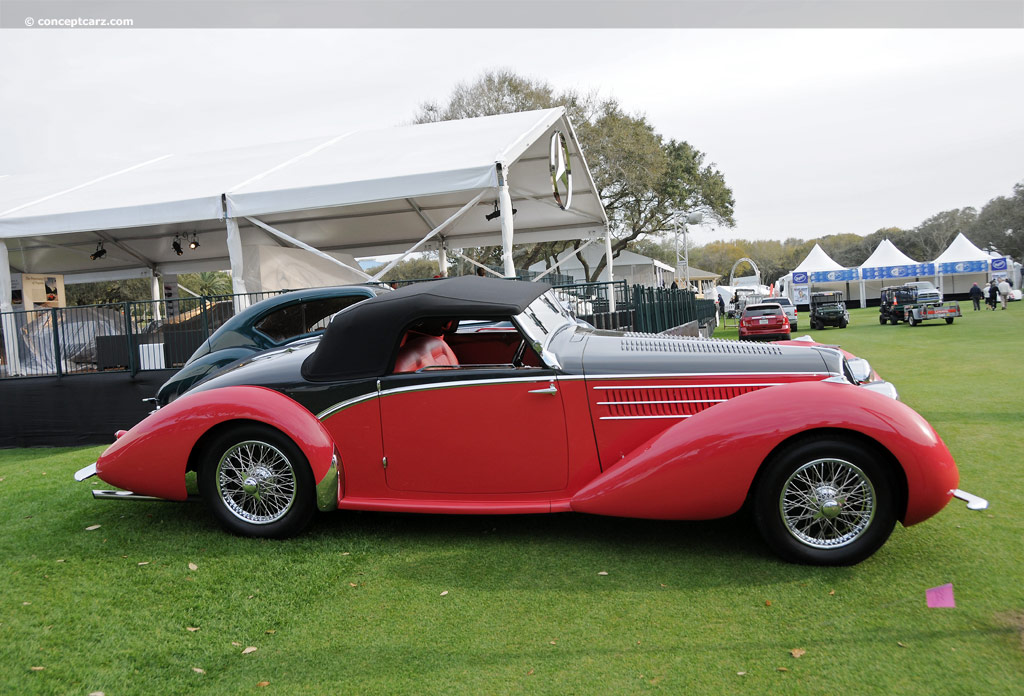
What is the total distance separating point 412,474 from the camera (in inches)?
167

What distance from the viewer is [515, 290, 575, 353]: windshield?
4.20 meters

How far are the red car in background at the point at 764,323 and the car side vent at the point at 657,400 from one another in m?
18.6

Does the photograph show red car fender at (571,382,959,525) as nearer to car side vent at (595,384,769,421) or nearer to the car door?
car side vent at (595,384,769,421)

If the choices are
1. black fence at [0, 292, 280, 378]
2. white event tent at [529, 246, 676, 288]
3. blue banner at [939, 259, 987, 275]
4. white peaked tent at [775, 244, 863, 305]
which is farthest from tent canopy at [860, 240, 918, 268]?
black fence at [0, 292, 280, 378]

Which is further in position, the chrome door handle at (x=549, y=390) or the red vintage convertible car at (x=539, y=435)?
the chrome door handle at (x=549, y=390)

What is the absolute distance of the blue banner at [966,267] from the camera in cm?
4169

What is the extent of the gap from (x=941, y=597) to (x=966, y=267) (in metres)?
46.7

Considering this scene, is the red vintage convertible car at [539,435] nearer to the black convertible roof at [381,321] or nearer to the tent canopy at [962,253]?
the black convertible roof at [381,321]

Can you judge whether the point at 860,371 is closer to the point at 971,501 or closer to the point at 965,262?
the point at 971,501

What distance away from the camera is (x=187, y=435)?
449cm

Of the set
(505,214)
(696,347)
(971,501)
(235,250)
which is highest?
(505,214)

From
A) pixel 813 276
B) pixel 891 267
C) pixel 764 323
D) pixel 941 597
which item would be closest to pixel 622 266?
pixel 813 276

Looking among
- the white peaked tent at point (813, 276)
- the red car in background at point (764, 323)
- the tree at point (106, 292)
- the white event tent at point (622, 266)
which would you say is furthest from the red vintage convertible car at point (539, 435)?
the white peaked tent at point (813, 276)

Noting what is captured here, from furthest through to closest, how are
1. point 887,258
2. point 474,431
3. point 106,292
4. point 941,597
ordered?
point 887,258
point 106,292
point 474,431
point 941,597
